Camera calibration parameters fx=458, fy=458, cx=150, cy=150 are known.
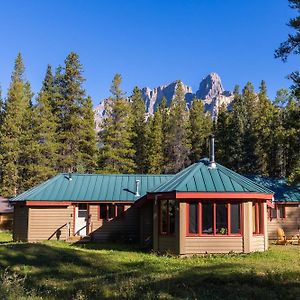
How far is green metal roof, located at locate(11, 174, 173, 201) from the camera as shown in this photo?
88.2 ft

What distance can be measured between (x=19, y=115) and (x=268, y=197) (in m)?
34.0

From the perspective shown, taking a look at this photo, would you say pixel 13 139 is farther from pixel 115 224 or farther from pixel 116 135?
pixel 115 224

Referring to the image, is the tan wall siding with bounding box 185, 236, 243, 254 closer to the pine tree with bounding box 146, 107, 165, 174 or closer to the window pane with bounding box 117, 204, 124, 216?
the window pane with bounding box 117, 204, 124, 216

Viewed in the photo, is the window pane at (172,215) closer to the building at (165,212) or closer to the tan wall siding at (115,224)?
the building at (165,212)

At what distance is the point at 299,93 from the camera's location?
22375mm

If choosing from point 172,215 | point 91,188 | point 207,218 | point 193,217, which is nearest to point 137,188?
point 91,188

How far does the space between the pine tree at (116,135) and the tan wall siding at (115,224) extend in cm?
2038

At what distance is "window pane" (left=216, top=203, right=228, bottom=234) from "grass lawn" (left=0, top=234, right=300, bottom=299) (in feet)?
4.50

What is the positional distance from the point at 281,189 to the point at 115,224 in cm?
1111

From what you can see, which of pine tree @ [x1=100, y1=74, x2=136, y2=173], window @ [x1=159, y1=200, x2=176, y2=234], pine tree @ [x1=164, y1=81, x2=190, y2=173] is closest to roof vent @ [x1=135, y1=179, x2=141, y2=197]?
window @ [x1=159, y1=200, x2=176, y2=234]

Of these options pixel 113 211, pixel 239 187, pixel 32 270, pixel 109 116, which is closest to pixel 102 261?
pixel 32 270

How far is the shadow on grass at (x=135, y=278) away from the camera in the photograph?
10.4 metres

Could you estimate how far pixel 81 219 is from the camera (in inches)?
1083

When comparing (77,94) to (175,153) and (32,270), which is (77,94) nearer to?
(175,153)
